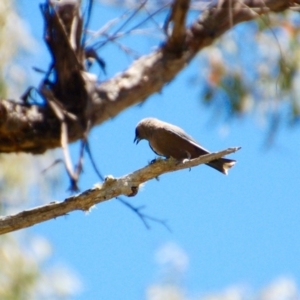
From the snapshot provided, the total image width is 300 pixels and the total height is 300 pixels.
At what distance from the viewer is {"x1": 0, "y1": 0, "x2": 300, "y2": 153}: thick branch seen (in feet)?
12.0

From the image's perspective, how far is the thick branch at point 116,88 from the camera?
3.65 m

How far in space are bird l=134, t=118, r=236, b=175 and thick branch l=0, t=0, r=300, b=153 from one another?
769 mm

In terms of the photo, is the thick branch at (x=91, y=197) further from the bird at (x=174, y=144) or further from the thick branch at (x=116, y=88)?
the thick branch at (x=116, y=88)

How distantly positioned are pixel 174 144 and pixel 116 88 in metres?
1.14

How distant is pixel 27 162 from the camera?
5.20 m

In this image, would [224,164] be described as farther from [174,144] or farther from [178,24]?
[178,24]

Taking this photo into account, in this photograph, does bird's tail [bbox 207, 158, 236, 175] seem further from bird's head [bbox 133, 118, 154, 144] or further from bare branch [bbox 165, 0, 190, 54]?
bare branch [bbox 165, 0, 190, 54]

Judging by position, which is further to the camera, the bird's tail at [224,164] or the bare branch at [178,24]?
the bare branch at [178,24]

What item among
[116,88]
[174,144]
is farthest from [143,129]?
[116,88]

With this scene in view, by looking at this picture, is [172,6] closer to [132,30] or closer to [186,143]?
[132,30]

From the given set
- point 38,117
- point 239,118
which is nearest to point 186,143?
point 38,117

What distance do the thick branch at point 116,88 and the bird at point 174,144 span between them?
30.3 inches

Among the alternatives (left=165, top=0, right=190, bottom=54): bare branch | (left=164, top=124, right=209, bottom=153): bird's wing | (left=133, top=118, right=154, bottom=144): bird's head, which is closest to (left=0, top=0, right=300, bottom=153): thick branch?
(left=165, top=0, right=190, bottom=54): bare branch

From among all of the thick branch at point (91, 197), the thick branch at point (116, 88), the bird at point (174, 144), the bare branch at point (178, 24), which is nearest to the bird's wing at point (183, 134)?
the bird at point (174, 144)
